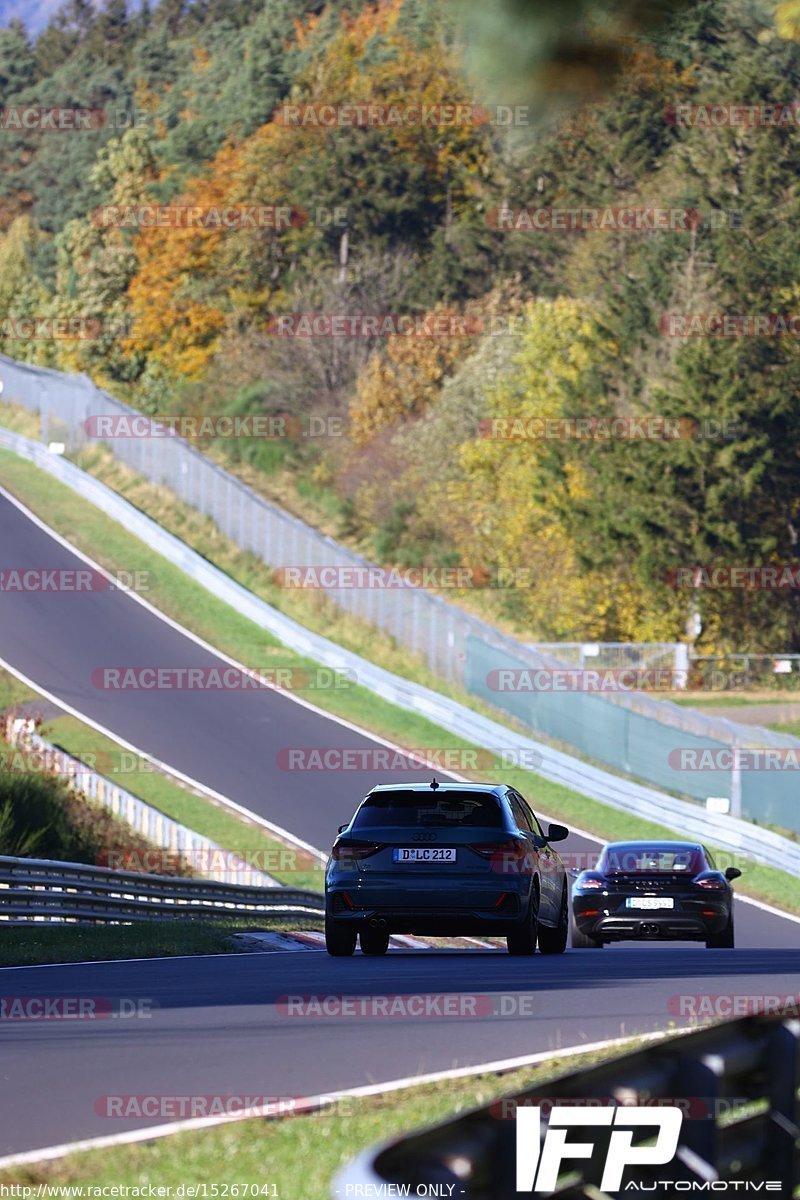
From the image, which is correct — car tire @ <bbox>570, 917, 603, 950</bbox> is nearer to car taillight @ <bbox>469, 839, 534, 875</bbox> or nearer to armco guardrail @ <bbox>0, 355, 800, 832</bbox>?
car taillight @ <bbox>469, 839, 534, 875</bbox>

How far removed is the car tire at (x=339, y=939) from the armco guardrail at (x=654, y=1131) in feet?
33.0

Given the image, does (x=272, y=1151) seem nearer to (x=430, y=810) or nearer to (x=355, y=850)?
(x=355, y=850)

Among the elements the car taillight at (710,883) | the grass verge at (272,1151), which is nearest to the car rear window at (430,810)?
the car taillight at (710,883)

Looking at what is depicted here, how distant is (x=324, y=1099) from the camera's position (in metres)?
8.30

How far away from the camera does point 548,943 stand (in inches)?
706

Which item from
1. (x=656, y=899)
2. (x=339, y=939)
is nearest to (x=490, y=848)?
(x=339, y=939)

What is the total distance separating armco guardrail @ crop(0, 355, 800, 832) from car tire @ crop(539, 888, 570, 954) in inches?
713

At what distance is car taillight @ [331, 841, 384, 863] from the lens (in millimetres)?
16219

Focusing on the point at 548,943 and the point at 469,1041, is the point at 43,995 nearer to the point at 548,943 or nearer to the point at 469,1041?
the point at 469,1041

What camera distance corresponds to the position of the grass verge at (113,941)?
1688 centimetres

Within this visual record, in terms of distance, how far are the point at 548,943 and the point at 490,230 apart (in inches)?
2979

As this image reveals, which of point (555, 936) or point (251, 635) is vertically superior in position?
point (555, 936)

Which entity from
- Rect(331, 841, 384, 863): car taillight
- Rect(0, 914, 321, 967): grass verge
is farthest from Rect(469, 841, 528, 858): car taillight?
Rect(0, 914, 321, 967): grass verge

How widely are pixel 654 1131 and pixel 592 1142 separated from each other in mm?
249
